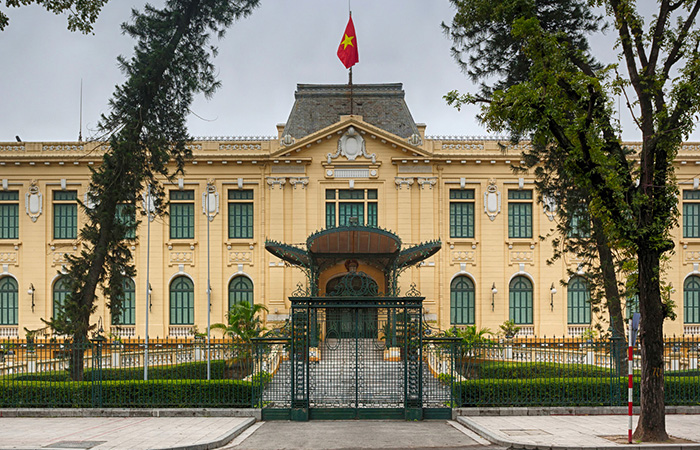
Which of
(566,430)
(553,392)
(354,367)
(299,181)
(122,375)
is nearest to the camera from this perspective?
(566,430)

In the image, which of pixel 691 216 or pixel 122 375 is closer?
pixel 122 375

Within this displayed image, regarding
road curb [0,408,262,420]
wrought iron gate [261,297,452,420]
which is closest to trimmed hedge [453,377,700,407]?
wrought iron gate [261,297,452,420]

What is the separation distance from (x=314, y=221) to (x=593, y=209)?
21591mm

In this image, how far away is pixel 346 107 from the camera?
37.4 meters

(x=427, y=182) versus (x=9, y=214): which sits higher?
(x=427, y=182)

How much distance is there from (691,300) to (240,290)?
20532 millimetres

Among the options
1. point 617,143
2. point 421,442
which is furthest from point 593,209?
point 421,442

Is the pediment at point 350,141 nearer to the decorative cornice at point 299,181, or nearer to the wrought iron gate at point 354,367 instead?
the decorative cornice at point 299,181

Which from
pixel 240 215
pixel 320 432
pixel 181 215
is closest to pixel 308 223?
pixel 240 215

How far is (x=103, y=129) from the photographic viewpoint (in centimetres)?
2158

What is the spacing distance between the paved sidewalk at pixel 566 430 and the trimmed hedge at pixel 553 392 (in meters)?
0.51

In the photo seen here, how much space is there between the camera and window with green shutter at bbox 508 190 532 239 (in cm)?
3466

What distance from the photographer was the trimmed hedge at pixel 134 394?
54.6 ft

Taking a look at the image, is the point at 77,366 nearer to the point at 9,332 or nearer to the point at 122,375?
the point at 122,375
